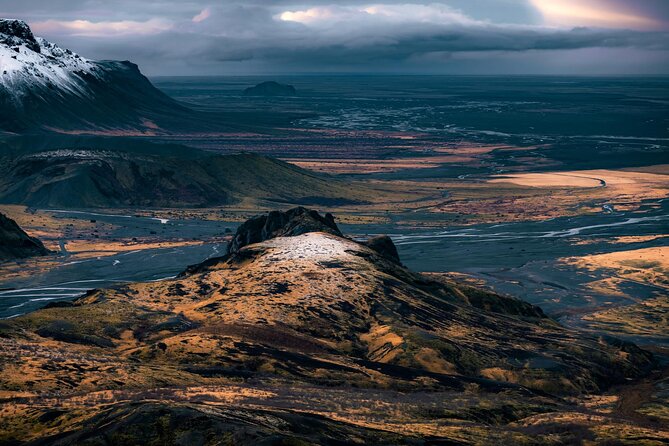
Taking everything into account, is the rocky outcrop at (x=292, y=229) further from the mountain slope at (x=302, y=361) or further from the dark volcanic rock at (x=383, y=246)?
the mountain slope at (x=302, y=361)

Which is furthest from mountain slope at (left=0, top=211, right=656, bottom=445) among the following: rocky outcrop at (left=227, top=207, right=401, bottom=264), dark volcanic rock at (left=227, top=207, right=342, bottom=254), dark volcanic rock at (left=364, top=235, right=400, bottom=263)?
dark volcanic rock at (left=364, top=235, right=400, bottom=263)

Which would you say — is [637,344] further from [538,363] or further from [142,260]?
[142,260]

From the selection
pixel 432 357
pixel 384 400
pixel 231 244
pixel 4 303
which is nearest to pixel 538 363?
pixel 432 357

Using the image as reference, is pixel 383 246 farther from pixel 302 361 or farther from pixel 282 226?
pixel 302 361

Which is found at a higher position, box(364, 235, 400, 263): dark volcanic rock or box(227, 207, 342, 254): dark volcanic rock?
box(227, 207, 342, 254): dark volcanic rock

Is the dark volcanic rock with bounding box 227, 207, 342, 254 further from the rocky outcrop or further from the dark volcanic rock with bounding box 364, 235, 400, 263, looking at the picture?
the dark volcanic rock with bounding box 364, 235, 400, 263

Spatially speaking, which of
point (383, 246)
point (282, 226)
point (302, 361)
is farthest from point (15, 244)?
point (302, 361)

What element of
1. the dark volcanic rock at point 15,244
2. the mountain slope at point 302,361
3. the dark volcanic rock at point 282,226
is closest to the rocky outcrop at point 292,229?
the dark volcanic rock at point 282,226
